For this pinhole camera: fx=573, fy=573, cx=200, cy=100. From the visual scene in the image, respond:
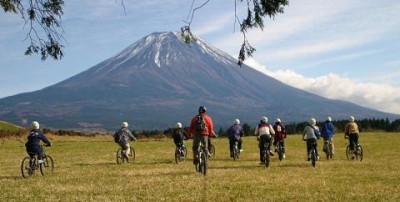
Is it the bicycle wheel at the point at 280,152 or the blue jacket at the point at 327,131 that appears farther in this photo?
the blue jacket at the point at 327,131

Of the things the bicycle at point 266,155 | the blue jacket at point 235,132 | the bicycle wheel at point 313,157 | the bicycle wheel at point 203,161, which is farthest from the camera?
the blue jacket at point 235,132

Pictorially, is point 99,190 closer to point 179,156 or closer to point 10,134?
point 179,156

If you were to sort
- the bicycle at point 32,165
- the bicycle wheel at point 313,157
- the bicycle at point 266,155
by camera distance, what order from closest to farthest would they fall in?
the bicycle at point 32,165, the bicycle at point 266,155, the bicycle wheel at point 313,157

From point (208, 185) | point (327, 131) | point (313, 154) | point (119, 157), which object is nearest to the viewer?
point (208, 185)

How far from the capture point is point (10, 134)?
205 feet

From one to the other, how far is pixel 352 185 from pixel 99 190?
718 cm

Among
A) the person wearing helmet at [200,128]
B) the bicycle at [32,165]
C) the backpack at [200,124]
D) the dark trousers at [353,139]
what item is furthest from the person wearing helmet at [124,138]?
the dark trousers at [353,139]

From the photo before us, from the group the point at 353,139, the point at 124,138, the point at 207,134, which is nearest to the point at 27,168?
the point at 207,134

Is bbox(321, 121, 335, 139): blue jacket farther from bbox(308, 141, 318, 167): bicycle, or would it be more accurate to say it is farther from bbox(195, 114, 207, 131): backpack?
bbox(195, 114, 207, 131): backpack

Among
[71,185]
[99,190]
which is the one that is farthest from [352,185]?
[71,185]

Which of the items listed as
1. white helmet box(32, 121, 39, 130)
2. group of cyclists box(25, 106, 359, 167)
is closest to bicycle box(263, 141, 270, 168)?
group of cyclists box(25, 106, 359, 167)

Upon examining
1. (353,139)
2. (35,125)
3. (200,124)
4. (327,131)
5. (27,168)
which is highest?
(35,125)

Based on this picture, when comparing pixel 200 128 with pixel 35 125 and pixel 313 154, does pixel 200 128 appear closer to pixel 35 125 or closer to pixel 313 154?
pixel 35 125

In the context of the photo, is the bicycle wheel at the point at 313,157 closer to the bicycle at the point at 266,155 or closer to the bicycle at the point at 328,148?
the bicycle at the point at 266,155
